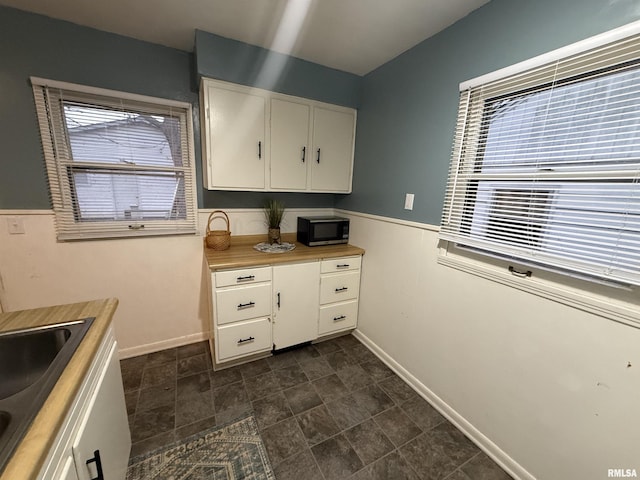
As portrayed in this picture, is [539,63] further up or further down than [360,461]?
further up

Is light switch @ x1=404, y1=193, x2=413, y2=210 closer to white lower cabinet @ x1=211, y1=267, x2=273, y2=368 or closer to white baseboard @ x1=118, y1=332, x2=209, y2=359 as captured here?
white lower cabinet @ x1=211, y1=267, x2=273, y2=368

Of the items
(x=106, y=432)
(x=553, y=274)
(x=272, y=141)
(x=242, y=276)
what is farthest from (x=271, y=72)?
(x=106, y=432)

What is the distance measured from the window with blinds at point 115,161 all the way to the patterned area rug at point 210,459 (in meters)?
1.46

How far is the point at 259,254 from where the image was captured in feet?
6.75

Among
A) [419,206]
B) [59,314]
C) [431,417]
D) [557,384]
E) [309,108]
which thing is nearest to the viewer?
[59,314]

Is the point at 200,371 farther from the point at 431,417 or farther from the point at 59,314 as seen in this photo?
the point at 431,417

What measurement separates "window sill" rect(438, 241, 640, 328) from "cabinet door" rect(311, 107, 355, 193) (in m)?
1.29

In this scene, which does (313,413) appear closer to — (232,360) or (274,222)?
(232,360)

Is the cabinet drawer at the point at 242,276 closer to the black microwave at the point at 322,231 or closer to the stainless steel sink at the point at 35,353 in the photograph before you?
the black microwave at the point at 322,231

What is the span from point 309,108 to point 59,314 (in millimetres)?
2045

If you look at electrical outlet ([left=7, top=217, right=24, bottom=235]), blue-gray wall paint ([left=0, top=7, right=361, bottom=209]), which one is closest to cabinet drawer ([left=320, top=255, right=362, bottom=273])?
blue-gray wall paint ([left=0, top=7, right=361, bottom=209])

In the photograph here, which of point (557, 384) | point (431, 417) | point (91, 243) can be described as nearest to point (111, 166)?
point (91, 243)

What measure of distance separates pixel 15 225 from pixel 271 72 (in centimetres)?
204

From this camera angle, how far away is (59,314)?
108 cm
